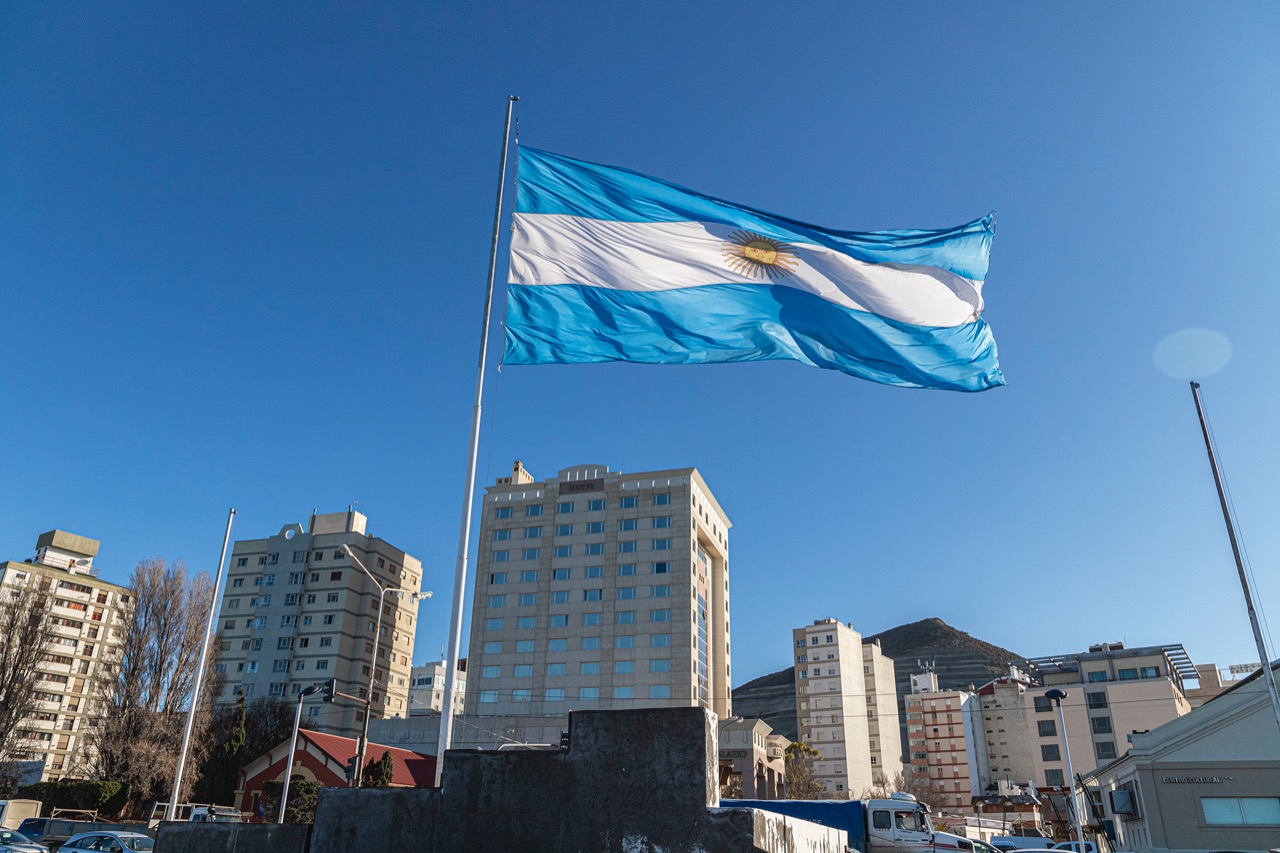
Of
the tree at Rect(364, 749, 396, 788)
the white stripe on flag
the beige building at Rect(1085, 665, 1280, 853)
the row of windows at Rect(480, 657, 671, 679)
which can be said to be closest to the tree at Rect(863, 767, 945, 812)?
the row of windows at Rect(480, 657, 671, 679)

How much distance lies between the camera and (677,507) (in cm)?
8275

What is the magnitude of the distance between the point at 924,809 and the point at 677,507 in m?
59.2

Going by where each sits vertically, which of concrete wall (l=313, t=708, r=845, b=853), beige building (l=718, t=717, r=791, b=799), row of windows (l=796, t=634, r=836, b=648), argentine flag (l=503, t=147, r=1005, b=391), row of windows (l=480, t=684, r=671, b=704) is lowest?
concrete wall (l=313, t=708, r=845, b=853)

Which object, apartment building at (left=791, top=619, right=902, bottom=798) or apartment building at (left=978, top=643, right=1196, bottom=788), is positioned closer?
apartment building at (left=978, top=643, right=1196, bottom=788)

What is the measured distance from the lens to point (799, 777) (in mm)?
87188

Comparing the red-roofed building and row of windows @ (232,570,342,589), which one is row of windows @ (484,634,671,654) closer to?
row of windows @ (232,570,342,589)

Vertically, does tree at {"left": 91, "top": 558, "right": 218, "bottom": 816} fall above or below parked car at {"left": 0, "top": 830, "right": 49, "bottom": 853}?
above

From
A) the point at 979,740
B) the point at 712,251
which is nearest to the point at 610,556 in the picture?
the point at 712,251

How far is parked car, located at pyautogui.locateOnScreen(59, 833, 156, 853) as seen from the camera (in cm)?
2423

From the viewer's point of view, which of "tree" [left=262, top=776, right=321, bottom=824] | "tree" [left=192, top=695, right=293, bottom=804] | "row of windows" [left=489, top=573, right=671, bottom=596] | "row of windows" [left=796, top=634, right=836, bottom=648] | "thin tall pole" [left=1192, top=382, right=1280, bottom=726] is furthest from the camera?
"row of windows" [left=796, top=634, right=836, bottom=648]

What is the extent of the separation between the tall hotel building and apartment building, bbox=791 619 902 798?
117ft

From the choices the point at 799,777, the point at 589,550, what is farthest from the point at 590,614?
the point at 799,777

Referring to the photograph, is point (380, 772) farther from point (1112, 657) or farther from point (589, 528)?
point (1112, 657)

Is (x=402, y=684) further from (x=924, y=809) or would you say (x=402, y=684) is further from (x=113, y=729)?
(x=924, y=809)
